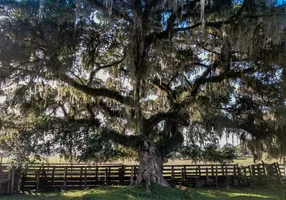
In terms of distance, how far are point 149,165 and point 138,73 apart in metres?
2.64

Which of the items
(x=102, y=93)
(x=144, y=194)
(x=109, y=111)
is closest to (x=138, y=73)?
(x=102, y=93)

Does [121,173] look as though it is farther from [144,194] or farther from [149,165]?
[144,194]

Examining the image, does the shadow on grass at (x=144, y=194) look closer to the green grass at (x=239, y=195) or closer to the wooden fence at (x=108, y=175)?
the green grass at (x=239, y=195)

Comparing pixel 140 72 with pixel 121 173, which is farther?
pixel 121 173

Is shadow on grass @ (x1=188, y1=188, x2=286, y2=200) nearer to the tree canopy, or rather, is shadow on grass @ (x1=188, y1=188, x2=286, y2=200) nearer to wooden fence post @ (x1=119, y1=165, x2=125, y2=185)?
the tree canopy

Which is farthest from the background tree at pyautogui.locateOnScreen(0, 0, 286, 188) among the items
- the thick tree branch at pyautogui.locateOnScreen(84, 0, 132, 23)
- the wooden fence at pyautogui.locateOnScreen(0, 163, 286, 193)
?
the wooden fence at pyautogui.locateOnScreen(0, 163, 286, 193)

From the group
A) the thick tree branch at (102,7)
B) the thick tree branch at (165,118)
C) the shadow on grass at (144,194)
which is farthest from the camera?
the thick tree branch at (165,118)

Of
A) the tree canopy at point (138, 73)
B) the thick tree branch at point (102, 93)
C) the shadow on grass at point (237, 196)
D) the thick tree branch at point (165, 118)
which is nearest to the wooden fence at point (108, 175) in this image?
the tree canopy at point (138, 73)

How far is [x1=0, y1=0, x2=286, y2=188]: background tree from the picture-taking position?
5504 mm

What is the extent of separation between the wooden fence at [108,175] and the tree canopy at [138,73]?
1620 millimetres

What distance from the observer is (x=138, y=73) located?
269 inches

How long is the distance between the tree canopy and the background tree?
0.09ft

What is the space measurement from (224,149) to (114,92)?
4.94 meters

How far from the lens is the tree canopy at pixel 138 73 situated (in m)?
5.50
